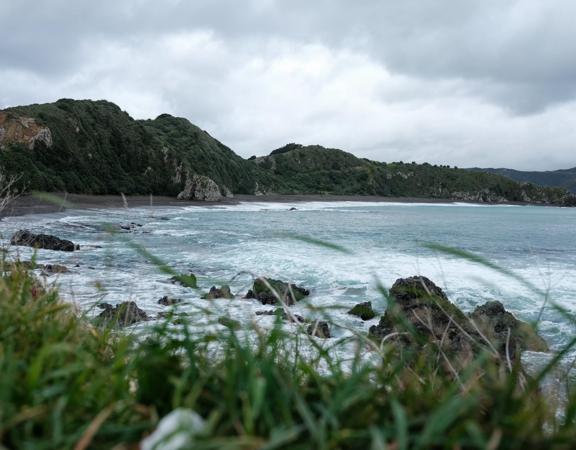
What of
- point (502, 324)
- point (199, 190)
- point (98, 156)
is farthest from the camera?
point (199, 190)

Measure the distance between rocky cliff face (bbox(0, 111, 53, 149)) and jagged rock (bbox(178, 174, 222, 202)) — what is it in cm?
2395

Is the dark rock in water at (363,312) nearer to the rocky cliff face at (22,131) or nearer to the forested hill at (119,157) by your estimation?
the forested hill at (119,157)

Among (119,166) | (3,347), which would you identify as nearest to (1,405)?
(3,347)

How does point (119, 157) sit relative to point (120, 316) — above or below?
above

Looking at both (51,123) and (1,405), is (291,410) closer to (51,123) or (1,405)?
(1,405)

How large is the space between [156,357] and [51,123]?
2867 inches

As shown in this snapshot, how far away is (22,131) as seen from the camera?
196 feet

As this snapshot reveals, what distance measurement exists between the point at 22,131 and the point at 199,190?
2943cm

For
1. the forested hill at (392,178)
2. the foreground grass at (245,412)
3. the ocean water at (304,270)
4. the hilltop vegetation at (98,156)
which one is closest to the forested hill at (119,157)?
the hilltop vegetation at (98,156)

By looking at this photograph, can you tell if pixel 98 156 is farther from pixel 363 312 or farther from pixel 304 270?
pixel 363 312

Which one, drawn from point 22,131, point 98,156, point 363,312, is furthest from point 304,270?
point 98,156

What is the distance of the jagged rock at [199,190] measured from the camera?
8144 cm

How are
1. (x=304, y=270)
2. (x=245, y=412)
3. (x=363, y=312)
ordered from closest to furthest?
(x=245, y=412) < (x=363, y=312) < (x=304, y=270)

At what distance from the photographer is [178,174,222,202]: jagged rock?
8144 centimetres
